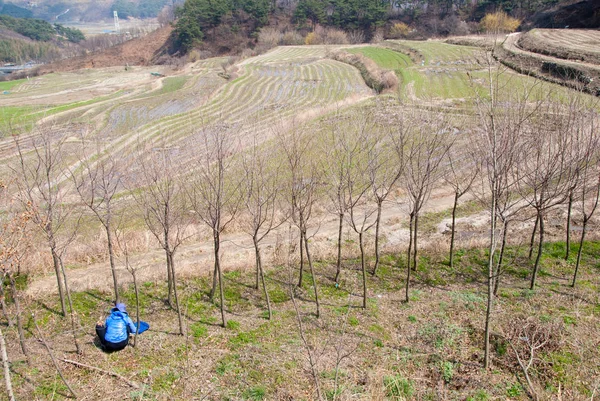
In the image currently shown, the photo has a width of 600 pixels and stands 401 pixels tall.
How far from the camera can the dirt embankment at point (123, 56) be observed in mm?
107562

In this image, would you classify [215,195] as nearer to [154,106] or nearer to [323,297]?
[323,297]

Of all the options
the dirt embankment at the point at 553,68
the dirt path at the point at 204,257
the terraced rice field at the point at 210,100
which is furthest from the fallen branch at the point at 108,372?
the dirt embankment at the point at 553,68

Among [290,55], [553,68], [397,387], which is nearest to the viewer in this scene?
[397,387]

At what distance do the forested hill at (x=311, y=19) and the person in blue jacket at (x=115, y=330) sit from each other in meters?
79.9

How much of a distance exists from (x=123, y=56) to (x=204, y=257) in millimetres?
110133

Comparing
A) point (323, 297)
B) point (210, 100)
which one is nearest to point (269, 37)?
point (210, 100)

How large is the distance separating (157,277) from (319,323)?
6.16 metres

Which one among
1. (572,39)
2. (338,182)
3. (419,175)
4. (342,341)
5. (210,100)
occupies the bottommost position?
(342,341)

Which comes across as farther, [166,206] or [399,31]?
[399,31]

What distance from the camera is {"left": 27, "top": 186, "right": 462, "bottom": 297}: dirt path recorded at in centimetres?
1506

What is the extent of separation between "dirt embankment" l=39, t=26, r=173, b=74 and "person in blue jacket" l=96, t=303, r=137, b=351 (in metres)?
107

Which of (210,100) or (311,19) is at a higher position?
(311,19)

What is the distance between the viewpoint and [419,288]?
15.3 m

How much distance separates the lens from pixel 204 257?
17.6 metres
